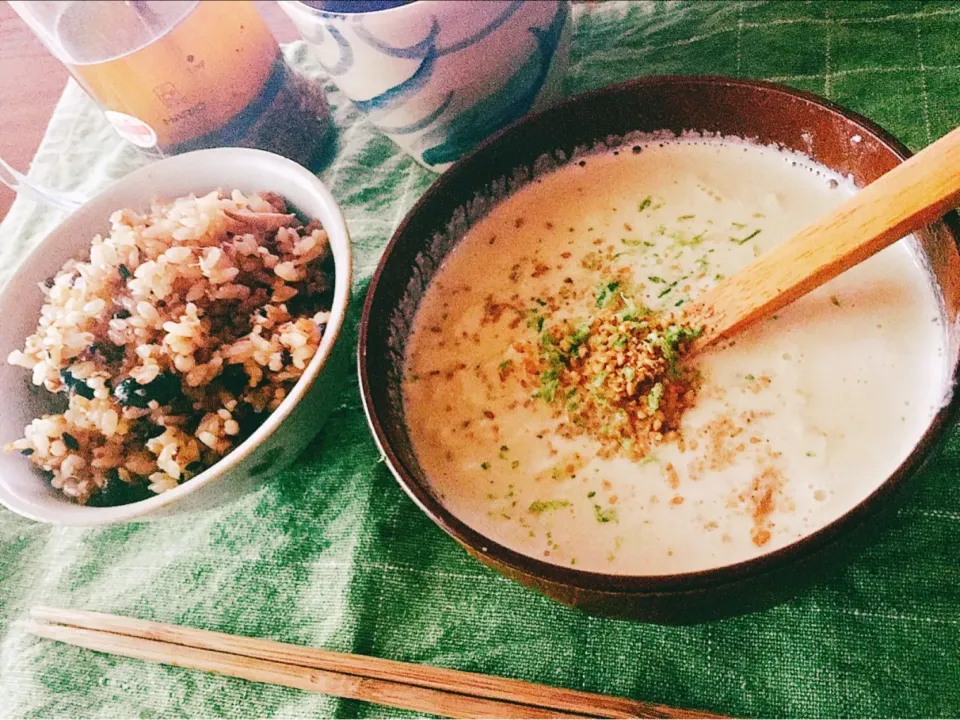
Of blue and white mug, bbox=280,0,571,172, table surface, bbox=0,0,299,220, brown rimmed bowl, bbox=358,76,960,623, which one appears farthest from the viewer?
table surface, bbox=0,0,299,220

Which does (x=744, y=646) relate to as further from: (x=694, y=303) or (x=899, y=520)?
(x=694, y=303)

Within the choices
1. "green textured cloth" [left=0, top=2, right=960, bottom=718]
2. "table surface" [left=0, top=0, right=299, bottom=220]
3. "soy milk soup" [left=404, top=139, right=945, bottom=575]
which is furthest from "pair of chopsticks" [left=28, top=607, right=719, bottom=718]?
"table surface" [left=0, top=0, right=299, bottom=220]

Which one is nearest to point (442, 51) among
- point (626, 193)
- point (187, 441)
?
point (626, 193)

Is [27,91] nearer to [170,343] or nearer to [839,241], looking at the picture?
[170,343]

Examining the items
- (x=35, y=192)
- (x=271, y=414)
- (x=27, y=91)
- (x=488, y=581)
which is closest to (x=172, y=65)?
(x=35, y=192)

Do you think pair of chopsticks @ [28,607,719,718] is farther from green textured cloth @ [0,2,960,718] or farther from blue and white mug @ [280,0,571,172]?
blue and white mug @ [280,0,571,172]

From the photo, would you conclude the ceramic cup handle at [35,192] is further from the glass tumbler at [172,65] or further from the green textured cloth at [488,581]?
the green textured cloth at [488,581]
